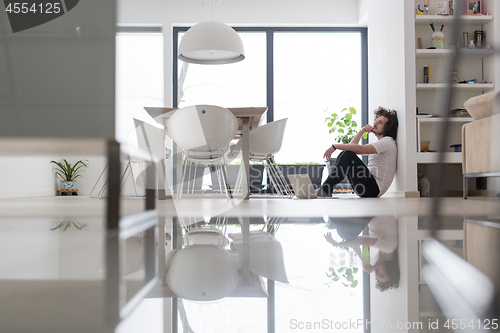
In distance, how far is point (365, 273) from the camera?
45 centimetres

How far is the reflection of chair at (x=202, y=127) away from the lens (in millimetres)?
2781

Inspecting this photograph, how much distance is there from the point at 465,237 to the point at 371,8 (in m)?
5.11

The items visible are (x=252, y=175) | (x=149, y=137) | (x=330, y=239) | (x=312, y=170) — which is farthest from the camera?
(x=252, y=175)

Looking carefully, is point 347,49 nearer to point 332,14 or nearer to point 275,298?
point 332,14

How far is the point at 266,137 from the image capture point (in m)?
3.65

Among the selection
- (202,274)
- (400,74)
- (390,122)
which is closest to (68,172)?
(390,122)

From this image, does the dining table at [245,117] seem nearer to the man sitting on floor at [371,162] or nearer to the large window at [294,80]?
the man sitting on floor at [371,162]

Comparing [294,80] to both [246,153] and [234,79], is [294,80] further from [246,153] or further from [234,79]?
[246,153]

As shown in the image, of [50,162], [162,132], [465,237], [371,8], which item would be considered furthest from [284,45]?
[465,237]

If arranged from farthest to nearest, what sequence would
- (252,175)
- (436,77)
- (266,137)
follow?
(252,175) → (436,77) → (266,137)

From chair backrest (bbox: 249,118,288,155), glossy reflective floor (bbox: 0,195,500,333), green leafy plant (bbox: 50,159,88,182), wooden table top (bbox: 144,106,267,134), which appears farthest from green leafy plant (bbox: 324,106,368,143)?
glossy reflective floor (bbox: 0,195,500,333)

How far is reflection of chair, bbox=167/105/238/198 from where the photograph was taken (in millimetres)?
2781

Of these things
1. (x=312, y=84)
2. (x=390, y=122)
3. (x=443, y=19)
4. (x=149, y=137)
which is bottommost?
(x=149, y=137)

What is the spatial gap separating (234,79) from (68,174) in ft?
8.94
